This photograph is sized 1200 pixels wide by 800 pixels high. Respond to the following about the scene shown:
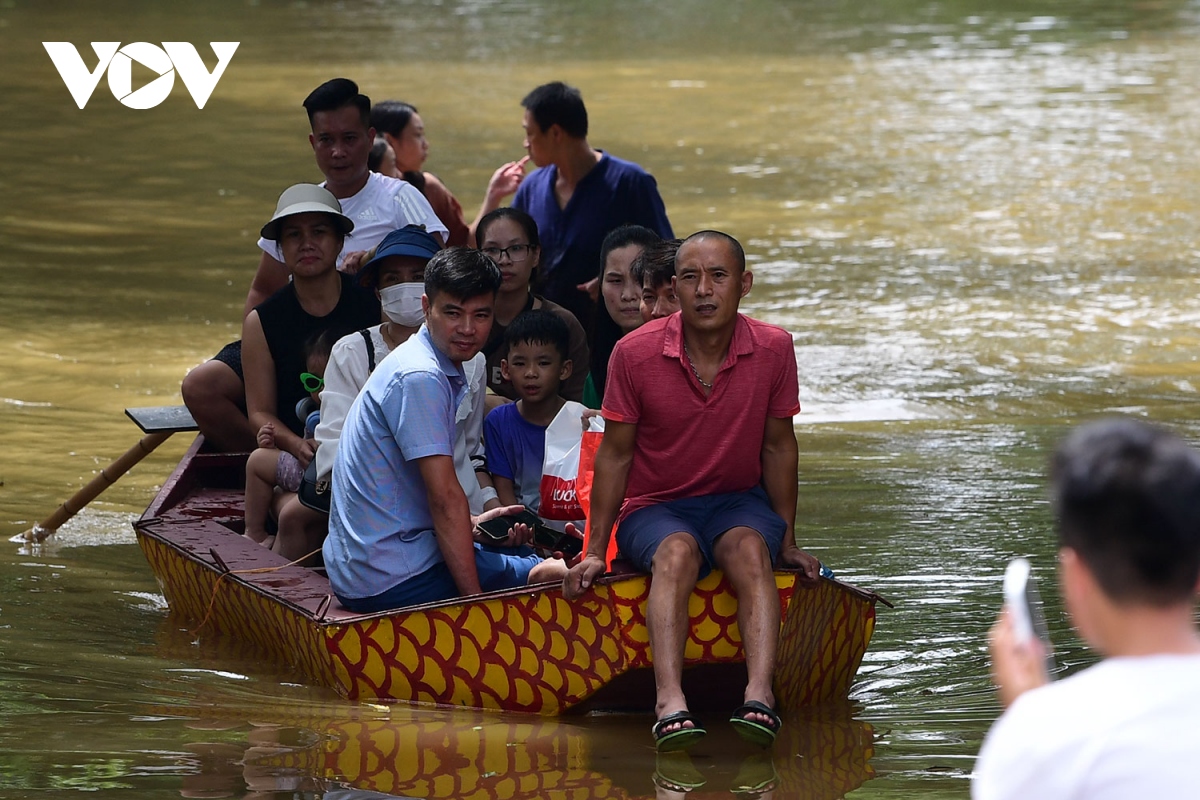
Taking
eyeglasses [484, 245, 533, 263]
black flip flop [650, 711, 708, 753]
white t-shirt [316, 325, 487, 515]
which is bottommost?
black flip flop [650, 711, 708, 753]

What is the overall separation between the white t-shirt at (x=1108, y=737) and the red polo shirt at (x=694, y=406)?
2994 millimetres

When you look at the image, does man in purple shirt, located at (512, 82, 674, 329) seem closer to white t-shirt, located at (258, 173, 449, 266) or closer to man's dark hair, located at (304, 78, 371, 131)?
white t-shirt, located at (258, 173, 449, 266)

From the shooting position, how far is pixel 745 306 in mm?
12203

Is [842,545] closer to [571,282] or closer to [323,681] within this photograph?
[571,282]

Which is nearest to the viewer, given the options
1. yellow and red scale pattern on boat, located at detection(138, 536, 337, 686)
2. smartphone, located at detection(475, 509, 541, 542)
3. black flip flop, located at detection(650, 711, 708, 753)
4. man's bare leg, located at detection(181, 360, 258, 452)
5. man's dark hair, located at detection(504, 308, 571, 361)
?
black flip flop, located at detection(650, 711, 708, 753)

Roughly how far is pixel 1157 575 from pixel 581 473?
354 centimetres

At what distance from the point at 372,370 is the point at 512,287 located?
1034 millimetres

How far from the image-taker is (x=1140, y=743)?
198 centimetres

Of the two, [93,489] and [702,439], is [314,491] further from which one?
[93,489]

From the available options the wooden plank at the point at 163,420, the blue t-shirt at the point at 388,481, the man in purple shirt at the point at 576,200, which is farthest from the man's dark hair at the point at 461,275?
the man in purple shirt at the point at 576,200

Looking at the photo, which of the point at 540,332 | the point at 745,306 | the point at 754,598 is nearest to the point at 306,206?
the point at 540,332

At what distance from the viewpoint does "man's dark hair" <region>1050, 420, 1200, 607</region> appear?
2.02 metres

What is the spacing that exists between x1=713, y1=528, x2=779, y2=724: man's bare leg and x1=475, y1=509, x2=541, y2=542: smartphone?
0.92m

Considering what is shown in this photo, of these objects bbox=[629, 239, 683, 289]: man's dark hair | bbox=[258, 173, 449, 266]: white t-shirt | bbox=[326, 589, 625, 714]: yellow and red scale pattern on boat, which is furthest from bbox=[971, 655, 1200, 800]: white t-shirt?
bbox=[258, 173, 449, 266]: white t-shirt
